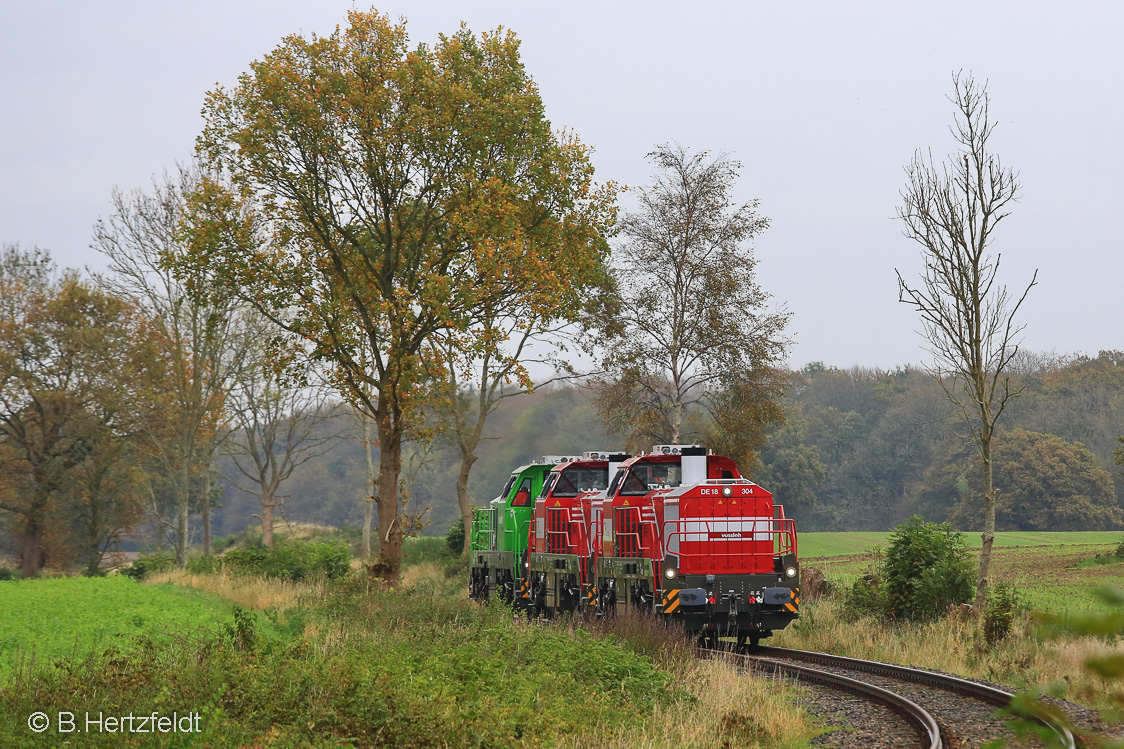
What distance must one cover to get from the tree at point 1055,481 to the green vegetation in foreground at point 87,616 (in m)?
55.2

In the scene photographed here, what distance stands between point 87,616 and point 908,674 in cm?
1395

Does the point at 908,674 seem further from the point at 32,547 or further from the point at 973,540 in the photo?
the point at 973,540

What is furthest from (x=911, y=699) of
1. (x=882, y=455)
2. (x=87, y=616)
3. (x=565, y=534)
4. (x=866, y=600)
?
(x=882, y=455)

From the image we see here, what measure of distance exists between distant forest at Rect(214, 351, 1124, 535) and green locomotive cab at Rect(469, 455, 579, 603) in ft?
74.9

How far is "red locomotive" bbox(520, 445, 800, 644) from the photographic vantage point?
15836 mm

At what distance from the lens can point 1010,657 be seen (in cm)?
1425

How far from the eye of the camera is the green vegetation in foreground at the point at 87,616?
12.7 m

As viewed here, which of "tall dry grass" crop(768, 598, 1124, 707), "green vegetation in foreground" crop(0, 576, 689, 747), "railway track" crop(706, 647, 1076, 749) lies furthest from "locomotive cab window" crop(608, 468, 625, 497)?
"green vegetation in foreground" crop(0, 576, 689, 747)

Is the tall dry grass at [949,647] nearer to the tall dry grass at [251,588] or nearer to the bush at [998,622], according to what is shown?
the bush at [998,622]

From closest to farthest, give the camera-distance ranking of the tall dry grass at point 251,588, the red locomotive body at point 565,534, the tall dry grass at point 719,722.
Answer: the tall dry grass at point 719,722 < the red locomotive body at point 565,534 < the tall dry grass at point 251,588

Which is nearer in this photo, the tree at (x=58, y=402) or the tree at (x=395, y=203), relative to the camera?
the tree at (x=395, y=203)

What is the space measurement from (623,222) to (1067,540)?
39938mm

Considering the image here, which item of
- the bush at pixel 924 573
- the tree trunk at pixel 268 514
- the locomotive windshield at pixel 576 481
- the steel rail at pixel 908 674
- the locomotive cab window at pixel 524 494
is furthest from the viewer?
the tree trunk at pixel 268 514

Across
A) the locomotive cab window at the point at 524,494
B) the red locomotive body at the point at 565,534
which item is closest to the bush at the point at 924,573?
the red locomotive body at the point at 565,534
